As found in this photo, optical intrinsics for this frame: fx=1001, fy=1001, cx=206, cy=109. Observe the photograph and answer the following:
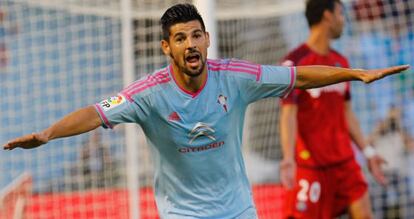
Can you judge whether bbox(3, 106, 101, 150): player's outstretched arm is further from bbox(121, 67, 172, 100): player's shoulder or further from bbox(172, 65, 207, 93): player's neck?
bbox(172, 65, 207, 93): player's neck

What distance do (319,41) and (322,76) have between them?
2.98 metres

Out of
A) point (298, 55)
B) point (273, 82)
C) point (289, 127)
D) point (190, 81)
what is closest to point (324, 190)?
point (289, 127)

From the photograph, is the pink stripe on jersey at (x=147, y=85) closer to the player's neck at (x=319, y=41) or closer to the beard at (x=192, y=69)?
the beard at (x=192, y=69)

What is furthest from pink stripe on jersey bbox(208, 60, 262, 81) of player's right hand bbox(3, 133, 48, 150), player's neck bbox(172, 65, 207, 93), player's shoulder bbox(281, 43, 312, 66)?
player's shoulder bbox(281, 43, 312, 66)

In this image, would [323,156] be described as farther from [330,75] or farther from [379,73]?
[379,73]

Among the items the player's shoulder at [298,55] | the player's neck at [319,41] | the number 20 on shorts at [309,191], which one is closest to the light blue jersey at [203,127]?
the player's shoulder at [298,55]

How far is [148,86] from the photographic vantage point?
562cm

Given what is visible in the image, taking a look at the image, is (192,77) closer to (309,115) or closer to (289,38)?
(309,115)

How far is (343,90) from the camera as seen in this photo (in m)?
8.56

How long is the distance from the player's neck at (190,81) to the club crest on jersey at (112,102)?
344mm

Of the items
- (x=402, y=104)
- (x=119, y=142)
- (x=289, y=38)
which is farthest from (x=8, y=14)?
(x=402, y=104)

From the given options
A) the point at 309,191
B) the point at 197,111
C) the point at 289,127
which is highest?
the point at 197,111

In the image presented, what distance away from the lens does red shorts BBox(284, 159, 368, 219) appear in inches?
330

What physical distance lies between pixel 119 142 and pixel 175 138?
536 centimetres
